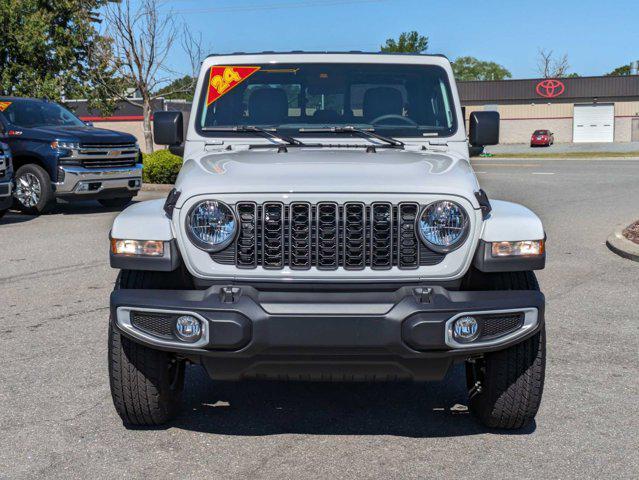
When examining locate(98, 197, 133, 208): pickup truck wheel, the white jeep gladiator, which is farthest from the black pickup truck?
the white jeep gladiator

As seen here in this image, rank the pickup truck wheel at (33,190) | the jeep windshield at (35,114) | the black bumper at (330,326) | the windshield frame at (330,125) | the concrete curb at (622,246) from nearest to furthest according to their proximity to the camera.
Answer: the black bumper at (330,326)
the windshield frame at (330,125)
the concrete curb at (622,246)
the pickup truck wheel at (33,190)
the jeep windshield at (35,114)

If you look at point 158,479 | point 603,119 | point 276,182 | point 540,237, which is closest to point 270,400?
point 158,479

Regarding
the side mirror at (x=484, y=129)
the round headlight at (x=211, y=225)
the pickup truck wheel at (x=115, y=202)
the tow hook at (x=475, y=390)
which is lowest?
the pickup truck wheel at (x=115, y=202)

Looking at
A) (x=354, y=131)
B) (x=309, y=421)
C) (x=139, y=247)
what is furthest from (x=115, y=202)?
(x=139, y=247)

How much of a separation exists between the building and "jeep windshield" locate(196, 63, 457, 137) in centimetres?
6860

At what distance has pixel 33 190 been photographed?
15203 millimetres

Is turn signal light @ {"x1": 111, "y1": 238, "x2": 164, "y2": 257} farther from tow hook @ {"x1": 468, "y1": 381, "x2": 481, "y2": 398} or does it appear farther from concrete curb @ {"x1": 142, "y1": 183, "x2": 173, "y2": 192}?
concrete curb @ {"x1": 142, "y1": 183, "x2": 173, "y2": 192}

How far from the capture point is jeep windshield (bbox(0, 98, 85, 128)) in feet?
50.9

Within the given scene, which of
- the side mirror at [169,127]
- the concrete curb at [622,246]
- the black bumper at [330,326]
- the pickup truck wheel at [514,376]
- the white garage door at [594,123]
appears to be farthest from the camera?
the white garage door at [594,123]

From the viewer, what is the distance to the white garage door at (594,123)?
7294cm

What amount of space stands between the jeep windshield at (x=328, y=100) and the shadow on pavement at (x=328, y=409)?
1.56 metres

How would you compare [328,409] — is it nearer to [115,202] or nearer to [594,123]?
[115,202]

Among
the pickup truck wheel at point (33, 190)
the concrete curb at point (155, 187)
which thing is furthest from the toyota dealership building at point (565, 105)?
the pickup truck wheel at point (33, 190)

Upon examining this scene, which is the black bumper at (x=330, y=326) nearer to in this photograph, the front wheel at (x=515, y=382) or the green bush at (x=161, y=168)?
the front wheel at (x=515, y=382)
